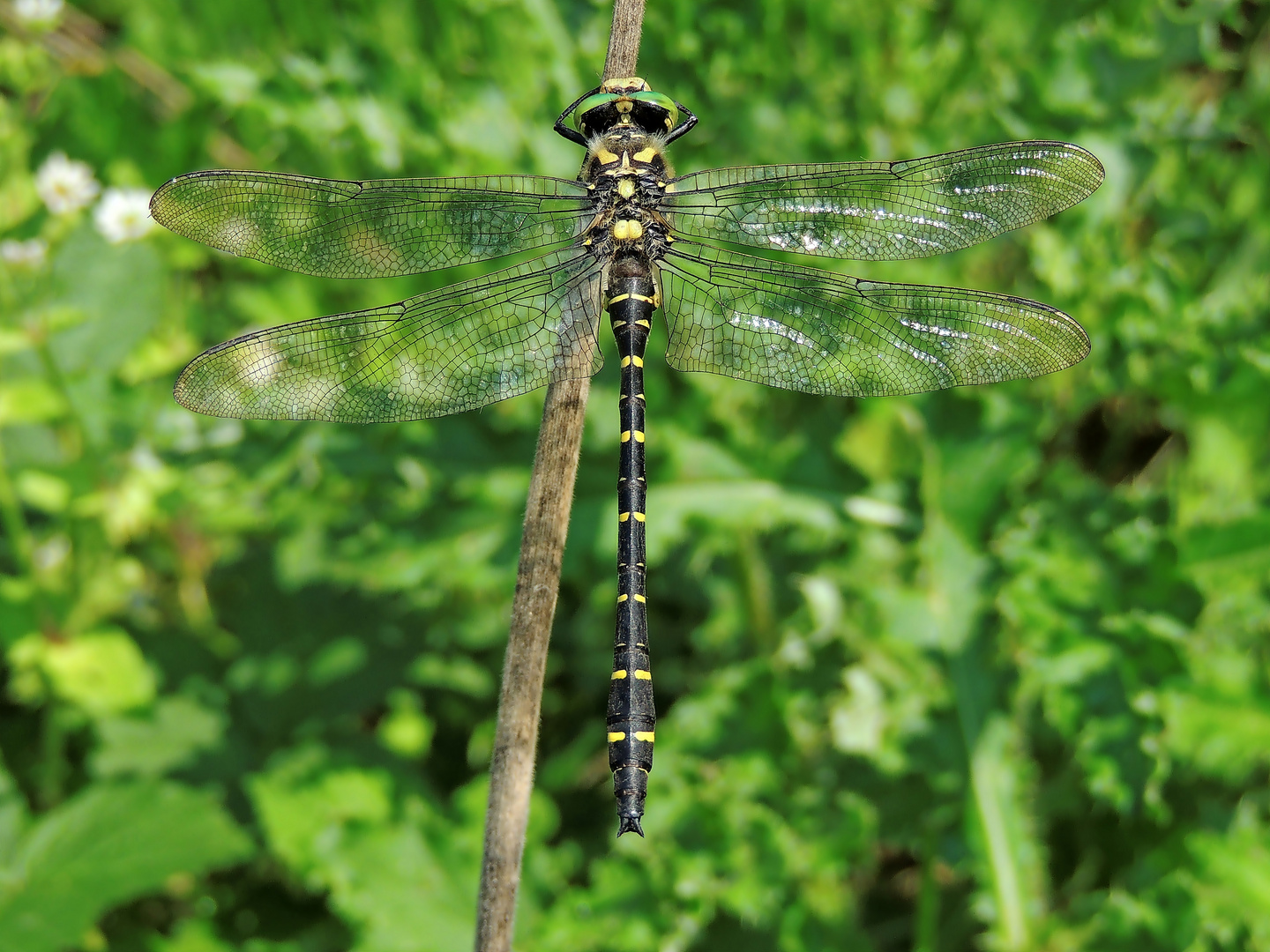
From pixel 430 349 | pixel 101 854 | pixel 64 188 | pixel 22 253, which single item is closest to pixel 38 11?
pixel 64 188

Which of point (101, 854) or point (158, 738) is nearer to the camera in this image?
point (101, 854)

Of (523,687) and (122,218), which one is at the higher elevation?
(122,218)

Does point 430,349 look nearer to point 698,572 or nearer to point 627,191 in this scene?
point 627,191

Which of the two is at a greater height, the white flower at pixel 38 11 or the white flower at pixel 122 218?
the white flower at pixel 38 11

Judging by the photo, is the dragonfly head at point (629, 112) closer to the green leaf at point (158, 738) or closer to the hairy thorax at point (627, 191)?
the hairy thorax at point (627, 191)

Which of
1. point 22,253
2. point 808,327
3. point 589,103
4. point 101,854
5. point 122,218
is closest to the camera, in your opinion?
point 589,103

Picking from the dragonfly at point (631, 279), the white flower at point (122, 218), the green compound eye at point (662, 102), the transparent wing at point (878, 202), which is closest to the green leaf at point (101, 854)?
the dragonfly at point (631, 279)

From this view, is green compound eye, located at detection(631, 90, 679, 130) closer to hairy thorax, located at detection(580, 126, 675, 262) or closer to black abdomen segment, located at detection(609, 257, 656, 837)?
hairy thorax, located at detection(580, 126, 675, 262)
